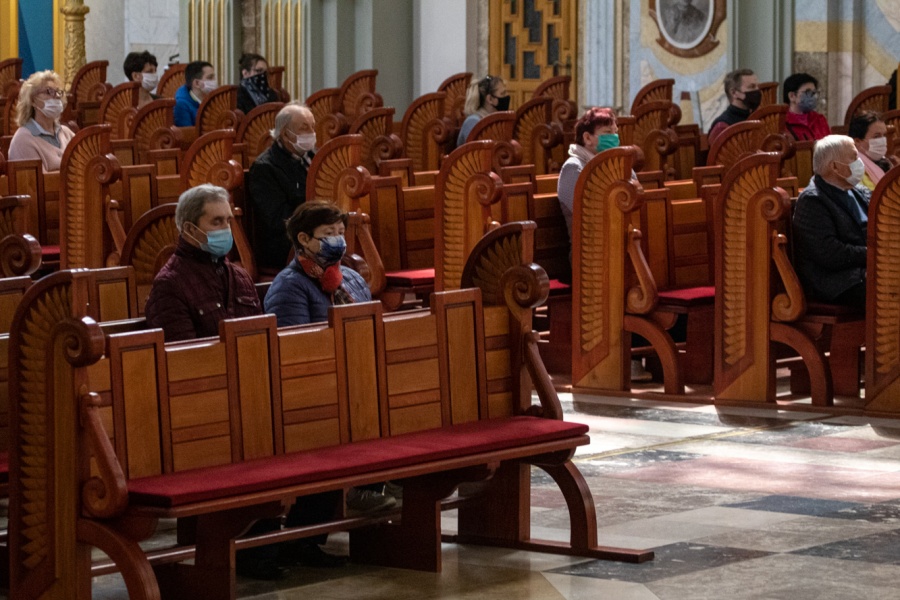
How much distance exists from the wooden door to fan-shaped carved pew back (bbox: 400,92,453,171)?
4.13 meters

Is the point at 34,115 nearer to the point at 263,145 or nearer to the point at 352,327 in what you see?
the point at 263,145

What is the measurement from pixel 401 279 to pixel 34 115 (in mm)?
2821

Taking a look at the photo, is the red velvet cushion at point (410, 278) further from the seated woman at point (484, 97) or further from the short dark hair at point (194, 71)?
the short dark hair at point (194, 71)

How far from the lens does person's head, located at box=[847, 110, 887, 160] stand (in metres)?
8.97

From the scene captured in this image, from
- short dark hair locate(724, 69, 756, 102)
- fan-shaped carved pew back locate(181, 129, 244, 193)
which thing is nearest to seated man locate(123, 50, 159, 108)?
short dark hair locate(724, 69, 756, 102)

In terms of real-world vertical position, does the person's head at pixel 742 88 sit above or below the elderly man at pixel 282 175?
above

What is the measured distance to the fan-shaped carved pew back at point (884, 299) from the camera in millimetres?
7523

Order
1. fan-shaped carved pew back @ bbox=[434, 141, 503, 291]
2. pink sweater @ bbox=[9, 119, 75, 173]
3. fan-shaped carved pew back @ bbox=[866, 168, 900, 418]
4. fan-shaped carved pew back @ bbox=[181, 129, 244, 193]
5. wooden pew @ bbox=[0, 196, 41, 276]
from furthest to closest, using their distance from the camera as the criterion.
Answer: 1. pink sweater @ bbox=[9, 119, 75, 173]
2. fan-shaped carved pew back @ bbox=[181, 129, 244, 193]
3. fan-shaped carved pew back @ bbox=[434, 141, 503, 291]
4. fan-shaped carved pew back @ bbox=[866, 168, 900, 418]
5. wooden pew @ bbox=[0, 196, 41, 276]

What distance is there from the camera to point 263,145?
1167 cm

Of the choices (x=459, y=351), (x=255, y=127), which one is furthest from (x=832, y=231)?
(x=255, y=127)

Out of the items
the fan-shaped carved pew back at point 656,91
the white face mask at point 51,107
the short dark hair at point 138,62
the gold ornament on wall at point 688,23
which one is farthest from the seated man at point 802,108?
the short dark hair at point 138,62

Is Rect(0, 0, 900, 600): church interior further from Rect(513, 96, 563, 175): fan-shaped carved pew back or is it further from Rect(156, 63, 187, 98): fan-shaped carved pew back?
Rect(156, 63, 187, 98): fan-shaped carved pew back

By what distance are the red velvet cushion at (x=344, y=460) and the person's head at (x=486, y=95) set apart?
22.6 ft

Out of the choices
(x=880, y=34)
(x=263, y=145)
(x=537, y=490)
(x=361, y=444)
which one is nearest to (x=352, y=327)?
(x=361, y=444)
